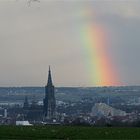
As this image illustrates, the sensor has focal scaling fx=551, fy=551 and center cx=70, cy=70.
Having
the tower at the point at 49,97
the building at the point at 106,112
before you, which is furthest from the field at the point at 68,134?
the tower at the point at 49,97

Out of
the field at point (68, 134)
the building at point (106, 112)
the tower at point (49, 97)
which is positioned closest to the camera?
the field at point (68, 134)

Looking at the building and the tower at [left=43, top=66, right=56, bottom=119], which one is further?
the tower at [left=43, top=66, right=56, bottom=119]

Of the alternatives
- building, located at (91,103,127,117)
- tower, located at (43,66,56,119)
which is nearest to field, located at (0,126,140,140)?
building, located at (91,103,127,117)

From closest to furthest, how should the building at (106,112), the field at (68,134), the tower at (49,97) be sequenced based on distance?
the field at (68,134), the building at (106,112), the tower at (49,97)

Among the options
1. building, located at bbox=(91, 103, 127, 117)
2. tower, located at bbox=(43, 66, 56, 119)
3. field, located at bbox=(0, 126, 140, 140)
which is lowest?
field, located at bbox=(0, 126, 140, 140)

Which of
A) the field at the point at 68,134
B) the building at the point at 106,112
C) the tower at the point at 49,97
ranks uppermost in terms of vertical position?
the tower at the point at 49,97

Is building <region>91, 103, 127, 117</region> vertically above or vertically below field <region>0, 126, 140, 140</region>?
above

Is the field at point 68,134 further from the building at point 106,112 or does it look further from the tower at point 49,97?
the tower at point 49,97

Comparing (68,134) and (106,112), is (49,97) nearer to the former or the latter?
(106,112)

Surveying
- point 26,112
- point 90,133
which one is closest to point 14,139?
point 90,133

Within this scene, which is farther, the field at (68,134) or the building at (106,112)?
the building at (106,112)

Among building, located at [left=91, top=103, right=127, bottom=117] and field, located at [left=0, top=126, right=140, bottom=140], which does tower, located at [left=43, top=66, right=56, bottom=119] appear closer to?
building, located at [left=91, top=103, right=127, bottom=117]

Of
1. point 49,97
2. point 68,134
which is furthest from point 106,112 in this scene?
point 68,134
